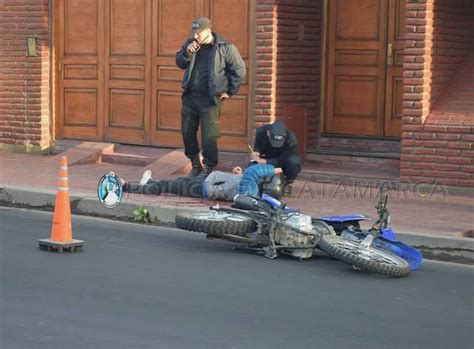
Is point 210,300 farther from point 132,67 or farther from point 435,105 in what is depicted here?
point 132,67

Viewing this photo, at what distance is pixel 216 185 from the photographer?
12.8 metres

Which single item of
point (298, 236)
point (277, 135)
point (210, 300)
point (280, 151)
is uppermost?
point (277, 135)

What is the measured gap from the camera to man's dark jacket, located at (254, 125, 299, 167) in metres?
12.4

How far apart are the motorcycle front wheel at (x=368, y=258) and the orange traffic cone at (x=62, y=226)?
241 cm

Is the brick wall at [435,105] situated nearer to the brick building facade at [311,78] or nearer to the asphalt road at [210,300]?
the brick building facade at [311,78]

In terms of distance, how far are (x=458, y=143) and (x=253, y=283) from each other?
5.31 m

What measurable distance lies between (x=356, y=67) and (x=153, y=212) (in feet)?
14.1

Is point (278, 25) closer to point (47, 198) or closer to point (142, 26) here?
point (142, 26)

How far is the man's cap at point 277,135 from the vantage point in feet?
39.5

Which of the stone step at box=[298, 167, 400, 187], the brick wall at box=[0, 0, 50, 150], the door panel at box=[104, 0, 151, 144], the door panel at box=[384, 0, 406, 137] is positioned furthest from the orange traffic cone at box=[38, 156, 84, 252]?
the brick wall at box=[0, 0, 50, 150]

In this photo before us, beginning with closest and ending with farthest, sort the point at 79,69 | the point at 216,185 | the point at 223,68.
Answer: the point at 216,185 → the point at 223,68 → the point at 79,69

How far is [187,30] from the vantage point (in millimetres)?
16281

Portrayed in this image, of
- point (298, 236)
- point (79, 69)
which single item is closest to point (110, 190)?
point (298, 236)

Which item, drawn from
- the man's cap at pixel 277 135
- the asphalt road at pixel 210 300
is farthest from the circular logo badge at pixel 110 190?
the man's cap at pixel 277 135
